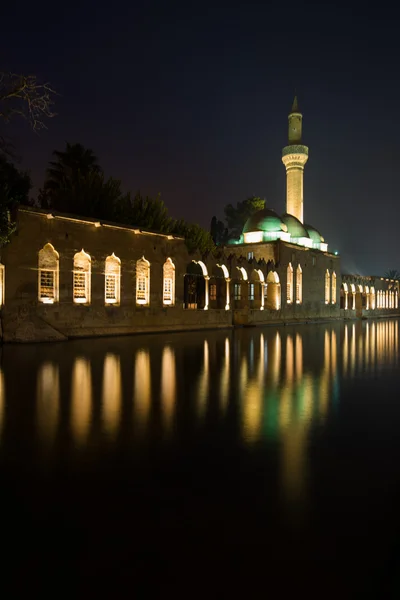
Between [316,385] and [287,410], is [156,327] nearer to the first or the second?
[316,385]

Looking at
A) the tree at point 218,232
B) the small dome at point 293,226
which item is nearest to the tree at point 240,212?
the tree at point 218,232

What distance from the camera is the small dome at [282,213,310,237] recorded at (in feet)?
146

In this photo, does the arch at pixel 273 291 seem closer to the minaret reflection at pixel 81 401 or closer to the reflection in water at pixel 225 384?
the reflection in water at pixel 225 384

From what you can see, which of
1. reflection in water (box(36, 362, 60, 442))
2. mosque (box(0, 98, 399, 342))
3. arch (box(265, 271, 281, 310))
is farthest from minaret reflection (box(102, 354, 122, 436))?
arch (box(265, 271, 281, 310))

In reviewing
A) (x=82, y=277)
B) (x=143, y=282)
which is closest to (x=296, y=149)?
(x=143, y=282)

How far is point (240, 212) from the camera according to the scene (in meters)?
63.1

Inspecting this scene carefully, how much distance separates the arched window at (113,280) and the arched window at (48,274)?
2.75 m

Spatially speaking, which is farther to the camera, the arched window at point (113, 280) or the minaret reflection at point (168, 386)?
the arched window at point (113, 280)

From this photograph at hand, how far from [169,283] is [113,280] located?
379cm

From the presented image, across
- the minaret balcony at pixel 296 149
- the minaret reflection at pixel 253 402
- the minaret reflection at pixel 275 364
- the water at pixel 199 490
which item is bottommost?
the water at pixel 199 490

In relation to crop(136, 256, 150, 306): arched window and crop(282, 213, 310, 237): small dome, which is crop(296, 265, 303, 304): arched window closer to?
crop(282, 213, 310, 237): small dome

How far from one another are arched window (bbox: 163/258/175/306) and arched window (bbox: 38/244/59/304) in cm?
667

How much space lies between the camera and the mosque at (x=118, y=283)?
1675cm

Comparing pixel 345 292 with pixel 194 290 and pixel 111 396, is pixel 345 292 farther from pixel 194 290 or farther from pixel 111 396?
pixel 111 396
